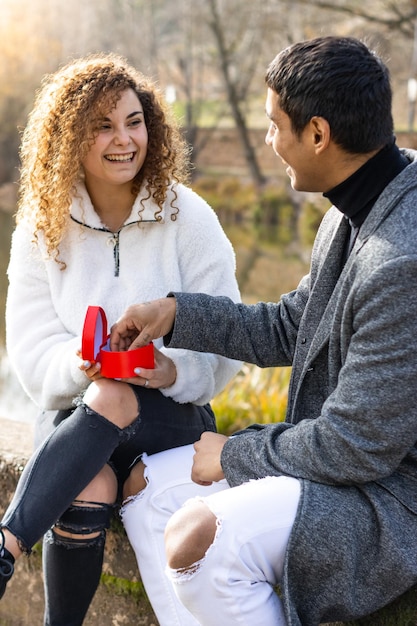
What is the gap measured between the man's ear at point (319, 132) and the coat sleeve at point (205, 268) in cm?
68

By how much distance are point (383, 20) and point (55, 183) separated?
1246 centimetres

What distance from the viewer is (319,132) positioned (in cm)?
167

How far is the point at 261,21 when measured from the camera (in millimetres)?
18422

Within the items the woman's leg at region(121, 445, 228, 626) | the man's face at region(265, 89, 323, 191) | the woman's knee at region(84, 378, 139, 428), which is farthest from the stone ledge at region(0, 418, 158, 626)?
the man's face at region(265, 89, 323, 191)

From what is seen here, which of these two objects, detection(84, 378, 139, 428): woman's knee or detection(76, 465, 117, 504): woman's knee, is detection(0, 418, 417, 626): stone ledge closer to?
detection(76, 465, 117, 504): woman's knee

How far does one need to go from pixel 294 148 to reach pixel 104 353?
0.65m

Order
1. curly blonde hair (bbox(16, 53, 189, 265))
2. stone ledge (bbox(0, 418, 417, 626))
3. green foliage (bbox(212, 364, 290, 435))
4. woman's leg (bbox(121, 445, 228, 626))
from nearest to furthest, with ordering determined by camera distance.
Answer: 1. woman's leg (bbox(121, 445, 228, 626))
2. stone ledge (bbox(0, 418, 417, 626))
3. curly blonde hair (bbox(16, 53, 189, 265))
4. green foliage (bbox(212, 364, 290, 435))

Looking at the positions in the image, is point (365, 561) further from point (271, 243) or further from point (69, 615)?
point (271, 243)

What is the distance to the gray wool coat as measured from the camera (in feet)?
4.96

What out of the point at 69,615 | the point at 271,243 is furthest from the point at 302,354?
the point at 271,243

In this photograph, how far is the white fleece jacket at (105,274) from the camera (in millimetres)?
2318

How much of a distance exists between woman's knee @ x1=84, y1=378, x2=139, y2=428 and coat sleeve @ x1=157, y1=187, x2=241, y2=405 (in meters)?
0.24

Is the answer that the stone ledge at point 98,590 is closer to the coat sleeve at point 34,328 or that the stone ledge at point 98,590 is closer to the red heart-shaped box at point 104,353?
the coat sleeve at point 34,328

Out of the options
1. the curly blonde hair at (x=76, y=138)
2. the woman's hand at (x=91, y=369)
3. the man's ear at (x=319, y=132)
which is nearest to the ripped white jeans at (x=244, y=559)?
the woman's hand at (x=91, y=369)
